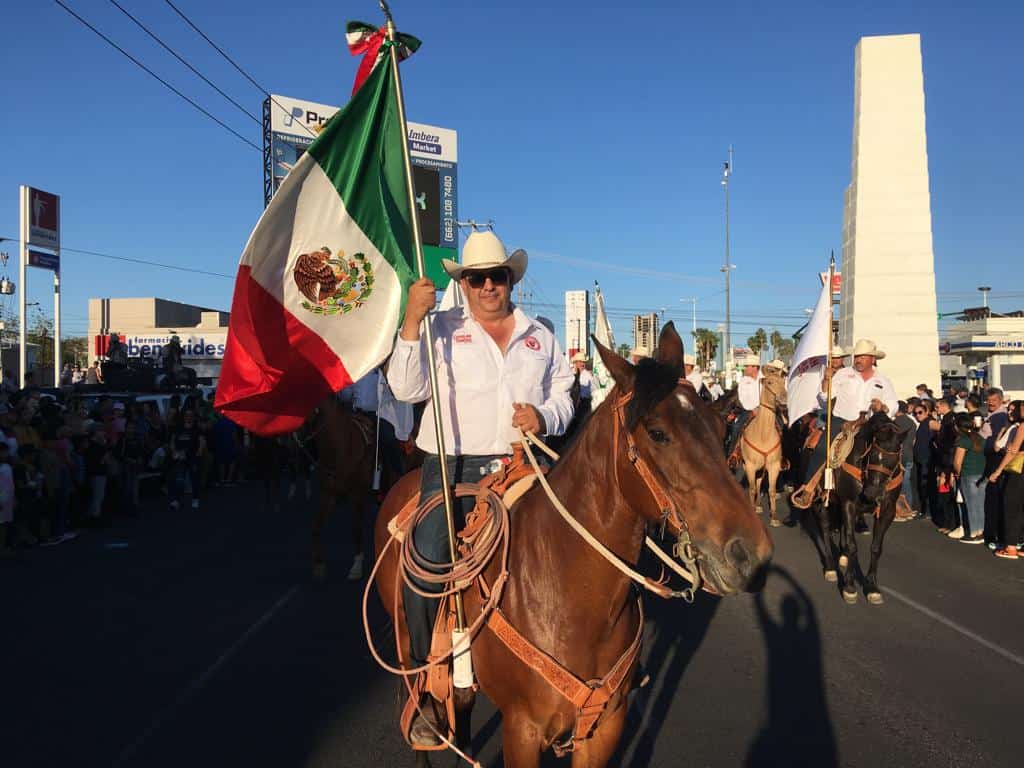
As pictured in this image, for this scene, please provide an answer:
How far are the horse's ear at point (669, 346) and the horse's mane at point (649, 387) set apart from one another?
0.09 meters

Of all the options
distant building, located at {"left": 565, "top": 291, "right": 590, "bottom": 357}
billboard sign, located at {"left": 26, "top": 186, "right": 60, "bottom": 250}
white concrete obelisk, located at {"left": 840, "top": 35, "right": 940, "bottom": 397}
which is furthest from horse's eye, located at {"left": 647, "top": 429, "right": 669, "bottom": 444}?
distant building, located at {"left": 565, "top": 291, "right": 590, "bottom": 357}

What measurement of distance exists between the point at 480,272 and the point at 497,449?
0.86 metres

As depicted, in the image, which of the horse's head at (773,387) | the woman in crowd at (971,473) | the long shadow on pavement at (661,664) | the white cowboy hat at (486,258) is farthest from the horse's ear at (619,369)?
the horse's head at (773,387)

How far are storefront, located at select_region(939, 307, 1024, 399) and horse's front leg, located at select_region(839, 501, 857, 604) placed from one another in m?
22.2

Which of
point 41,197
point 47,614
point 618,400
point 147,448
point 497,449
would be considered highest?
point 41,197

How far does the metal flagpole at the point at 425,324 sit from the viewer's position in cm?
319

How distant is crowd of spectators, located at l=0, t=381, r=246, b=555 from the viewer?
10664 millimetres

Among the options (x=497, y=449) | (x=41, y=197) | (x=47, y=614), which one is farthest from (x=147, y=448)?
(x=41, y=197)

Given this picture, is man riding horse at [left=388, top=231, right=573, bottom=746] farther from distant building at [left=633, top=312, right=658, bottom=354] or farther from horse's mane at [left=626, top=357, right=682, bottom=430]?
distant building at [left=633, top=312, right=658, bottom=354]

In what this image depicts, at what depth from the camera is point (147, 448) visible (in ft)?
49.6

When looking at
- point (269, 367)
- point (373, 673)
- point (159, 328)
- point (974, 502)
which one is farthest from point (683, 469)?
point (159, 328)

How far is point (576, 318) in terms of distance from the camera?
135 feet

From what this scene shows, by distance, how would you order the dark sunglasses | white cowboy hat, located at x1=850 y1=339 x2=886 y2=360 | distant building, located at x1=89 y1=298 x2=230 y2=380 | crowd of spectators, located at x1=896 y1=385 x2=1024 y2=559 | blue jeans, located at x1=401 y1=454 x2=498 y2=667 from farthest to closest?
distant building, located at x1=89 y1=298 x2=230 y2=380
crowd of spectators, located at x1=896 y1=385 x2=1024 y2=559
white cowboy hat, located at x1=850 y1=339 x2=886 y2=360
the dark sunglasses
blue jeans, located at x1=401 y1=454 x2=498 y2=667

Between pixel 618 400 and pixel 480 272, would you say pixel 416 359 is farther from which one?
pixel 618 400
